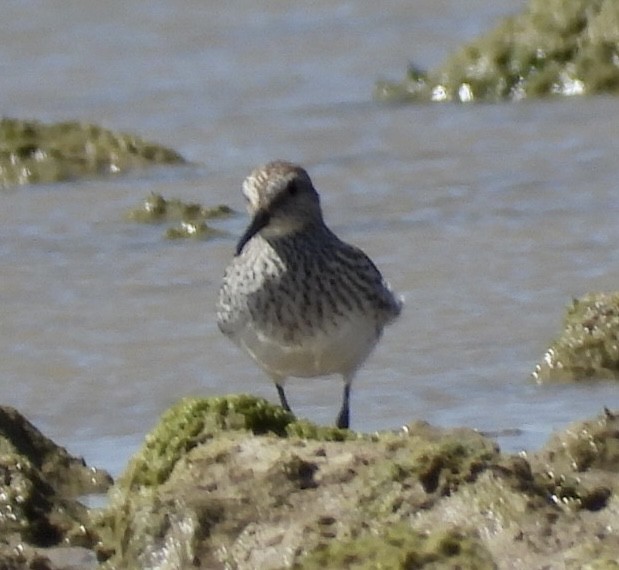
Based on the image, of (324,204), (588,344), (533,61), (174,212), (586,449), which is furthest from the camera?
(533,61)

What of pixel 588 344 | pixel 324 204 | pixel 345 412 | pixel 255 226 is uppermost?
pixel 255 226

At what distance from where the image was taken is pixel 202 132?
15.0 meters

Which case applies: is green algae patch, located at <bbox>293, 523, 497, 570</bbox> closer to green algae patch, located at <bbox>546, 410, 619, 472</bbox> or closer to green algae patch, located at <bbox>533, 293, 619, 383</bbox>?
green algae patch, located at <bbox>546, 410, 619, 472</bbox>

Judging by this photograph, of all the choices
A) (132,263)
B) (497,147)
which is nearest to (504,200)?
(497,147)

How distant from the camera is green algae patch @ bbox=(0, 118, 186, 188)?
44.6ft

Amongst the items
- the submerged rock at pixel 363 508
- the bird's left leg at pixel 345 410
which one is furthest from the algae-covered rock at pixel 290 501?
the bird's left leg at pixel 345 410

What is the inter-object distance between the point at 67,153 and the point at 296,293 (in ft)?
21.3

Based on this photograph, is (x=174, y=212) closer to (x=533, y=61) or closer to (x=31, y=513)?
(x=533, y=61)

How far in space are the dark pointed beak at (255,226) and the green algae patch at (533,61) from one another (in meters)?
7.71

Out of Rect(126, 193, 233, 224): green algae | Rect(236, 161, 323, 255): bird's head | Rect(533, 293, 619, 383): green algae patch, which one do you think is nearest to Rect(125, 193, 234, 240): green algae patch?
Rect(126, 193, 233, 224): green algae

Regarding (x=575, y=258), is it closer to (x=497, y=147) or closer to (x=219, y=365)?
(x=219, y=365)

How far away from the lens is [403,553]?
5184 millimetres

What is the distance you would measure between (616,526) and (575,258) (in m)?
5.28

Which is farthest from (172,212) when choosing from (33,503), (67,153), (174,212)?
(33,503)
